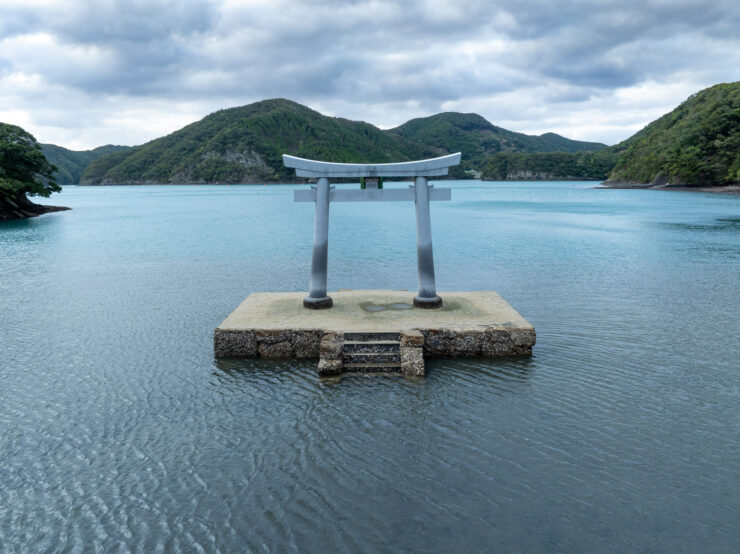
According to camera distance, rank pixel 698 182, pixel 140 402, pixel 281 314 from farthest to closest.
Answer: pixel 698 182 < pixel 281 314 < pixel 140 402

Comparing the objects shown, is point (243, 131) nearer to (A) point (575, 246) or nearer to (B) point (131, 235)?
(B) point (131, 235)

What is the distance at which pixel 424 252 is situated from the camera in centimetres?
1309

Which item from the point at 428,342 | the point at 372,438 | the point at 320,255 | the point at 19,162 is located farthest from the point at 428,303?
the point at 19,162

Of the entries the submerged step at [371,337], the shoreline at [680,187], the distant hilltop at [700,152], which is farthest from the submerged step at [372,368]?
the shoreline at [680,187]

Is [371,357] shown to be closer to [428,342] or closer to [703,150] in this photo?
[428,342]

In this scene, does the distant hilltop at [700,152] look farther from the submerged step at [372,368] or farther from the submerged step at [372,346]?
the submerged step at [372,368]

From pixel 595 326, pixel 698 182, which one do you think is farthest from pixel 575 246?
pixel 698 182

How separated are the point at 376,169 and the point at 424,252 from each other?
255 centimetres

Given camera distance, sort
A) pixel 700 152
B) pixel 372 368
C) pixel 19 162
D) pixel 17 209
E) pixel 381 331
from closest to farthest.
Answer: pixel 372 368
pixel 381 331
pixel 19 162
pixel 17 209
pixel 700 152

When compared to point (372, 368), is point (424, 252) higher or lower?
higher

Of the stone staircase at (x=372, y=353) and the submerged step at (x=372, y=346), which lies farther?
the submerged step at (x=372, y=346)

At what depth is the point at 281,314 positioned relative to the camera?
12492 millimetres

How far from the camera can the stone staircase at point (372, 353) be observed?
10.3 m

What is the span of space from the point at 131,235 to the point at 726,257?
42.1m
